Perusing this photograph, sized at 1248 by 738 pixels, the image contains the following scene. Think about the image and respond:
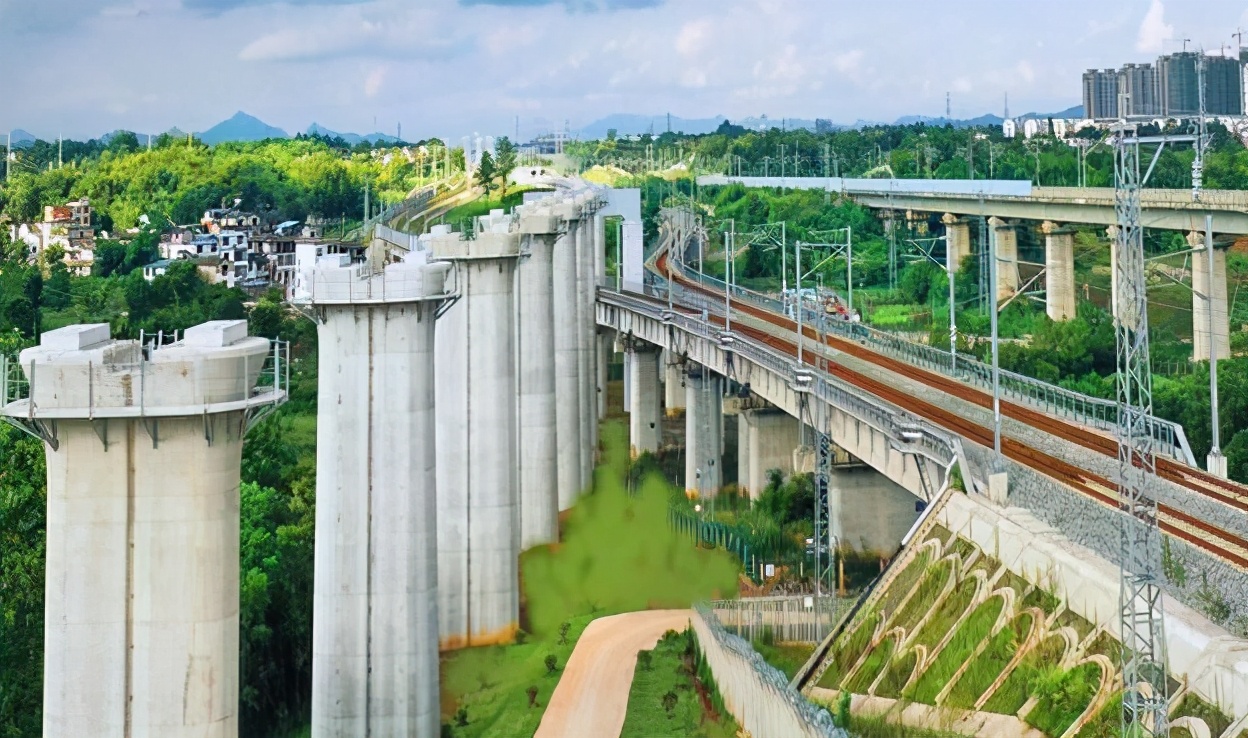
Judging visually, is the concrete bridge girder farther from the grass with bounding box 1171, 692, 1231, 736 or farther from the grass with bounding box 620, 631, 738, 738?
the grass with bounding box 1171, 692, 1231, 736

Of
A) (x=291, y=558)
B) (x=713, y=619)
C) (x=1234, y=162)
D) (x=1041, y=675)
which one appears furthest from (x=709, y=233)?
Result: (x=1041, y=675)

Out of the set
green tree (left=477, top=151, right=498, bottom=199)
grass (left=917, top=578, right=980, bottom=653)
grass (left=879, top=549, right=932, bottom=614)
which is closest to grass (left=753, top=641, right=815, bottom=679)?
A: grass (left=879, top=549, right=932, bottom=614)

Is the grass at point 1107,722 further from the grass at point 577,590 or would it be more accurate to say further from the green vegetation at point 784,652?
the grass at point 577,590

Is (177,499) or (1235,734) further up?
(177,499)

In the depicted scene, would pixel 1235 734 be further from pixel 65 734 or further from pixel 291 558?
pixel 291 558

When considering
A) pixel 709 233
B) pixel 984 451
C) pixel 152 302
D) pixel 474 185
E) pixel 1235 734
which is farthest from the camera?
pixel 474 185

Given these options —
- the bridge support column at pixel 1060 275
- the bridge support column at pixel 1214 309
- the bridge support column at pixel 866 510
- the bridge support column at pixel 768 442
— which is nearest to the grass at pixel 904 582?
the bridge support column at pixel 866 510
